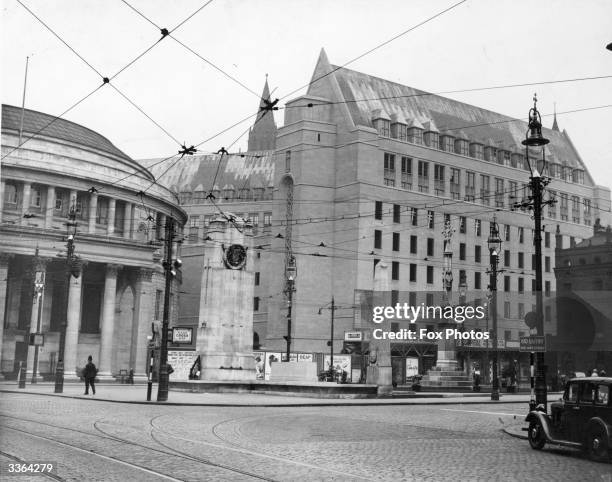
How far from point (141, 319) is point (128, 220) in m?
9.14

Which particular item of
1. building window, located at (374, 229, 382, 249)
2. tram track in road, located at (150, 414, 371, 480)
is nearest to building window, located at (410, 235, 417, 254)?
building window, located at (374, 229, 382, 249)

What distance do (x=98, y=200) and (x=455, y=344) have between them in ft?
111

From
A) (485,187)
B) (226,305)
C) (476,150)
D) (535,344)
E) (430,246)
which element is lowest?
(535,344)

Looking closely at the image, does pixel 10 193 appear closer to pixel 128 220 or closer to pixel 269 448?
pixel 128 220

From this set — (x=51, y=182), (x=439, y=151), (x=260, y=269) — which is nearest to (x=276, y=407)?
(x=51, y=182)

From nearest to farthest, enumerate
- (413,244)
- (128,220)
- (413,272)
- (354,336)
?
(354,336)
(128,220)
(413,244)
(413,272)

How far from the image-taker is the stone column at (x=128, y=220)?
69312mm

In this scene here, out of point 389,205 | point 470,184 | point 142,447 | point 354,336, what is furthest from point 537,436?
point 470,184

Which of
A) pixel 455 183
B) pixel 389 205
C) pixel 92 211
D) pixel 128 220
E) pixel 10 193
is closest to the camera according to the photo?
pixel 10 193

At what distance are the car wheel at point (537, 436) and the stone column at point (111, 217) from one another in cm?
5481

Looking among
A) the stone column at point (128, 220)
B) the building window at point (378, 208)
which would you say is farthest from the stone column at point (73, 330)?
the building window at point (378, 208)

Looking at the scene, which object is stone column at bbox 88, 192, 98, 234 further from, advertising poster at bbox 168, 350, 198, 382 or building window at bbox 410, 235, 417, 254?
building window at bbox 410, 235, 417, 254

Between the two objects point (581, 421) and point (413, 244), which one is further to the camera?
point (413, 244)

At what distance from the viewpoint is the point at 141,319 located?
68625mm
